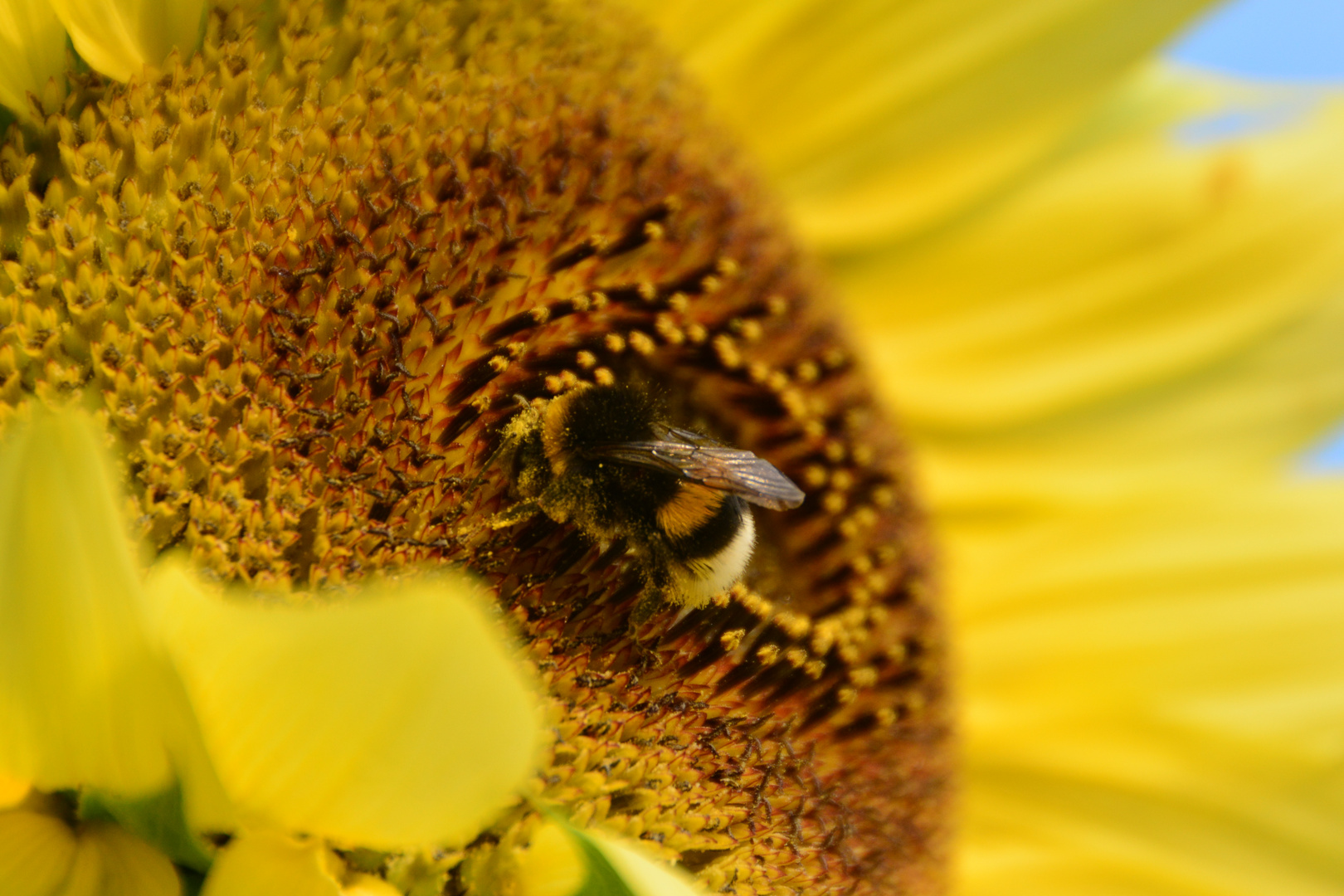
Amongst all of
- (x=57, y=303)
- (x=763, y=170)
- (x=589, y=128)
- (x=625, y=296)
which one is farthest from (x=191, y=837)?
(x=763, y=170)

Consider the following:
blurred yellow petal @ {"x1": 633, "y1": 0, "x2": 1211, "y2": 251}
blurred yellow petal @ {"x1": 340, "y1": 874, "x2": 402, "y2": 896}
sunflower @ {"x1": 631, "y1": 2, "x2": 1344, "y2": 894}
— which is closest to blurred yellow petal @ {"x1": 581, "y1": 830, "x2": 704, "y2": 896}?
blurred yellow petal @ {"x1": 340, "y1": 874, "x2": 402, "y2": 896}

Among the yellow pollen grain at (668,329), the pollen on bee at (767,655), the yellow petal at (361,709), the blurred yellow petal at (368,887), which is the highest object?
the yellow pollen grain at (668,329)

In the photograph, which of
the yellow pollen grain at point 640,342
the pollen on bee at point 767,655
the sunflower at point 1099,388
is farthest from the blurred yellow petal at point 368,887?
the sunflower at point 1099,388

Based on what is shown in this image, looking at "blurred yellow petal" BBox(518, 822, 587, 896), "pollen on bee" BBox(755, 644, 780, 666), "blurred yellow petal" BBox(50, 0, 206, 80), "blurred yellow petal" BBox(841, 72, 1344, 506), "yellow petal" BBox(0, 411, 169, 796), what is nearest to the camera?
"yellow petal" BBox(0, 411, 169, 796)

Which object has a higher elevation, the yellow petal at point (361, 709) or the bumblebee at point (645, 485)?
the bumblebee at point (645, 485)

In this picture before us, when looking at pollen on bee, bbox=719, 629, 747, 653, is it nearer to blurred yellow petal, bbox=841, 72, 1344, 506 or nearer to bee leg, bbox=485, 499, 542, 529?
bee leg, bbox=485, 499, 542, 529

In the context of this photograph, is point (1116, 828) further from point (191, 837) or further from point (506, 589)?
point (191, 837)

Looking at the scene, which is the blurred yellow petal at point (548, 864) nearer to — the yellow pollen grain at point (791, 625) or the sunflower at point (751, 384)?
the sunflower at point (751, 384)
